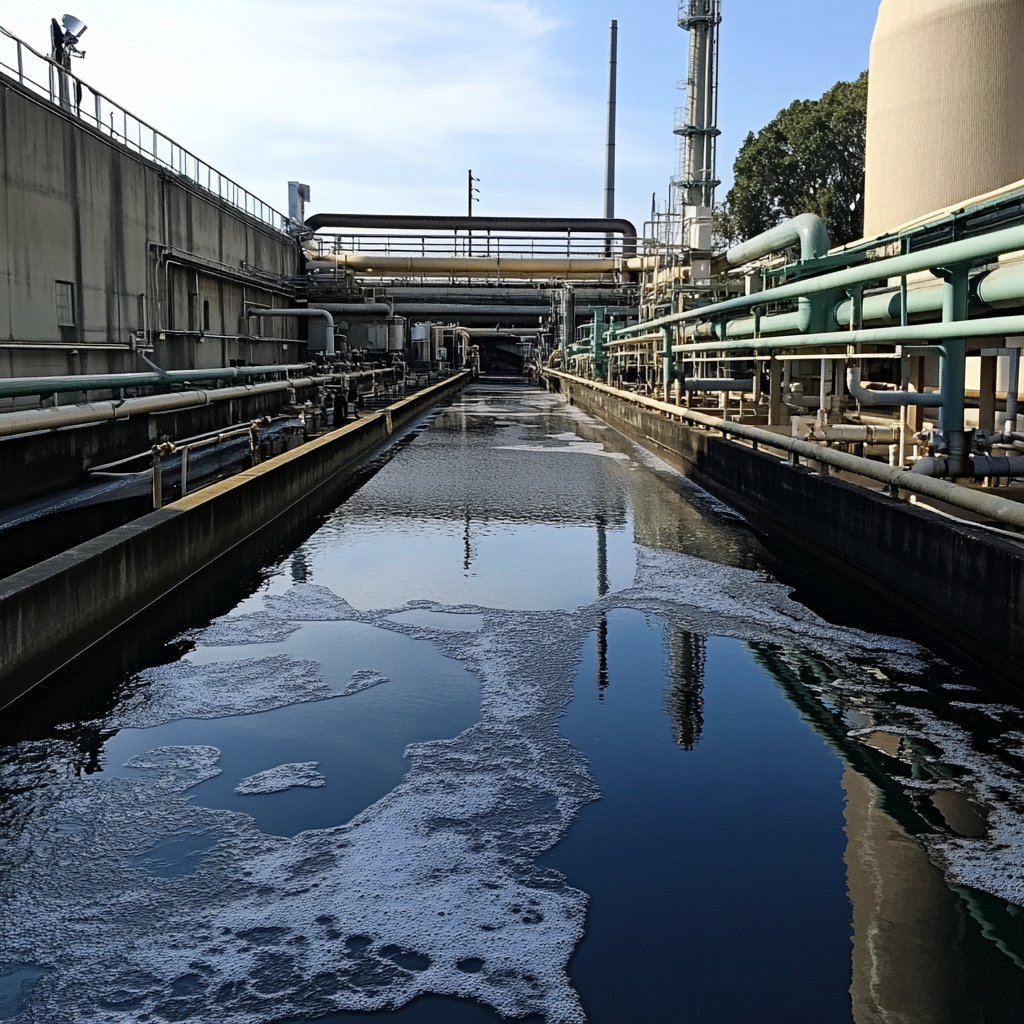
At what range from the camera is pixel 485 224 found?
43469 millimetres

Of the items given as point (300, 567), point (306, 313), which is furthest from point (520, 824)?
point (306, 313)

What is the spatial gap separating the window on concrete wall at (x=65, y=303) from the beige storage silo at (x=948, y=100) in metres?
12.4

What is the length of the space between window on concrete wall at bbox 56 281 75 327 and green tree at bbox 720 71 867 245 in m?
33.9

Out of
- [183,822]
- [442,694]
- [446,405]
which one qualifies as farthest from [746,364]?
[183,822]

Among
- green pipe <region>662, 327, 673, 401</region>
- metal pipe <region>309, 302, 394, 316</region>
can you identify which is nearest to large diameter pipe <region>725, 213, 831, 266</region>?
green pipe <region>662, 327, 673, 401</region>

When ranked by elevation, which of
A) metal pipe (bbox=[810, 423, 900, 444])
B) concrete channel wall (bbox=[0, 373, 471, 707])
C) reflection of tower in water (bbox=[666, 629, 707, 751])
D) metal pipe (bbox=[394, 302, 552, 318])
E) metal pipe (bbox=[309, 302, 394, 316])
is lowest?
reflection of tower in water (bbox=[666, 629, 707, 751])

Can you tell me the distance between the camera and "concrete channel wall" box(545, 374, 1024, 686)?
19.3ft

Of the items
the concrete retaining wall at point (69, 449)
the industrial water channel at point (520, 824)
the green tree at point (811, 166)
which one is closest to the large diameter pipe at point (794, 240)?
the industrial water channel at point (520, 824)

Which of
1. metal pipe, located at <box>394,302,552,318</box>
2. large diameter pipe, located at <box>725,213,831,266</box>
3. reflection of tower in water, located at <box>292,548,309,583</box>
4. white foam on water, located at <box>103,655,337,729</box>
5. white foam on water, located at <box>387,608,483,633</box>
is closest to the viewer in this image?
white foam on water, located at <box>103,655,337,729</box>

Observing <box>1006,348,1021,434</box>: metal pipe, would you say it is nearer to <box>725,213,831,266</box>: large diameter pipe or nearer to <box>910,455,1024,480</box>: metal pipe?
<box>910,455,1024,480</box>: metal pipe

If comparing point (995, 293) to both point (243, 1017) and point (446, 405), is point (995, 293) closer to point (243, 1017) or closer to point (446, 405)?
point (243, 1017)

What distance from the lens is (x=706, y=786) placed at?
4723 millimetres

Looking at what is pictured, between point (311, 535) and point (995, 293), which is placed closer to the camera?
point (995, 293)

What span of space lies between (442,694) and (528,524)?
5.42 meters
